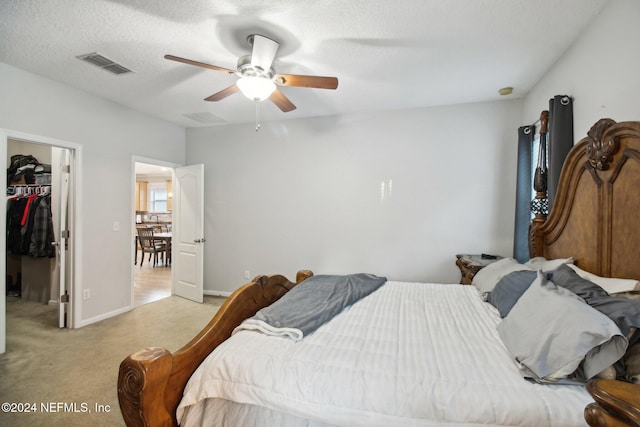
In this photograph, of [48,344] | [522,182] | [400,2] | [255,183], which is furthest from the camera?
[255,183]

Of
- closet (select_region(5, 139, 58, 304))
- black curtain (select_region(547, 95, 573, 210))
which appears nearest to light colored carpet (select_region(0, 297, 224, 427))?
closet (select_region(5, 139, 58, 304))

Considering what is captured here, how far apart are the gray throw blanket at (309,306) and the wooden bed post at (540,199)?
4.29 feet

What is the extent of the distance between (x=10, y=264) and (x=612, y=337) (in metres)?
6.65

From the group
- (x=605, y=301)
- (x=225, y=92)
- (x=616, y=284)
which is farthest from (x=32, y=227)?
(x=616, y=284)

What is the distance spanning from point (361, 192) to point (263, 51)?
2.17m

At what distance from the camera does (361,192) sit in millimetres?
3768

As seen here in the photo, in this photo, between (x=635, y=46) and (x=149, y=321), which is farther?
(x=149, y=321)

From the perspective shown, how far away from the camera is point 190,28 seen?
204 centimetres

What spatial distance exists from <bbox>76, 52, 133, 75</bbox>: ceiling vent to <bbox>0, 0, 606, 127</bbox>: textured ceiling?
74mm

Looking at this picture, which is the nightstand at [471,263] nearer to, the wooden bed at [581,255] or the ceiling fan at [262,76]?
the wooden bed at [581,255]

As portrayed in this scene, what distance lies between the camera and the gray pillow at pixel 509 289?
1646 mm

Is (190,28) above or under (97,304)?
above

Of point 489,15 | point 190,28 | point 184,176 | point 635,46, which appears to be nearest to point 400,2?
point 489,15

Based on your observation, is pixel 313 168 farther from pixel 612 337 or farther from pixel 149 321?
pixel 612 337
